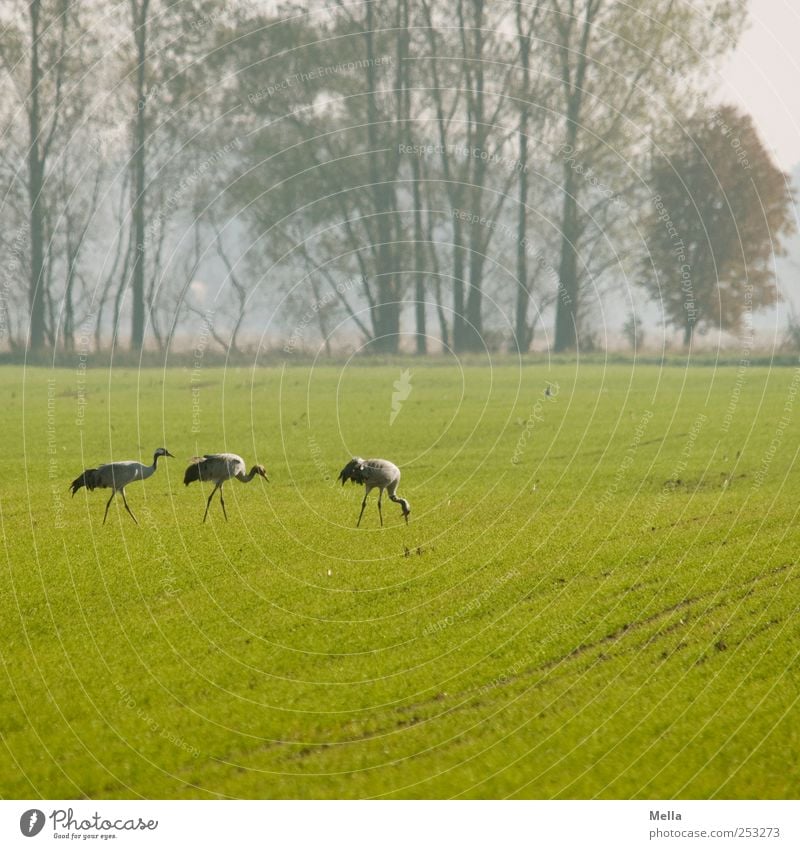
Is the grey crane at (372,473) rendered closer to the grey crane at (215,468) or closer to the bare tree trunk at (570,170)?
the grey crane at (215,468)

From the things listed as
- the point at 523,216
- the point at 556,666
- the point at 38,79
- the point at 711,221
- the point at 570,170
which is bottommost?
the point at 556,666

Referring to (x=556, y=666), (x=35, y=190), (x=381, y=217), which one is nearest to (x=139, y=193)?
(x=35, y=190)

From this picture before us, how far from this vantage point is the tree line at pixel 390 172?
62.9 metres

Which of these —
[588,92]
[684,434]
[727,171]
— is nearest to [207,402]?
[684,434]

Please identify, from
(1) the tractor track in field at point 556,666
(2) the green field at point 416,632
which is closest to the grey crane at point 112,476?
(2) the green field at point 416,632

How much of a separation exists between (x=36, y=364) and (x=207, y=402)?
75.4 ft

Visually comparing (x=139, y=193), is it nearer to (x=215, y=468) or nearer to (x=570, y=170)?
(x=570, y=170)

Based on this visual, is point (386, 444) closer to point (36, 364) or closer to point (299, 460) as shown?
point (299, 460)

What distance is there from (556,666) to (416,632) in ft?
6.40

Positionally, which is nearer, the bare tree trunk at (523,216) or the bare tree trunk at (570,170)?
the bare tree trunk at (570,170)

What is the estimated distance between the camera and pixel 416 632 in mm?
13477

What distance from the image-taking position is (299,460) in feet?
90.3

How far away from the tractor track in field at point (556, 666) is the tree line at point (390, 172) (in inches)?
1885

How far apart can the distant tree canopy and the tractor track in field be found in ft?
168
